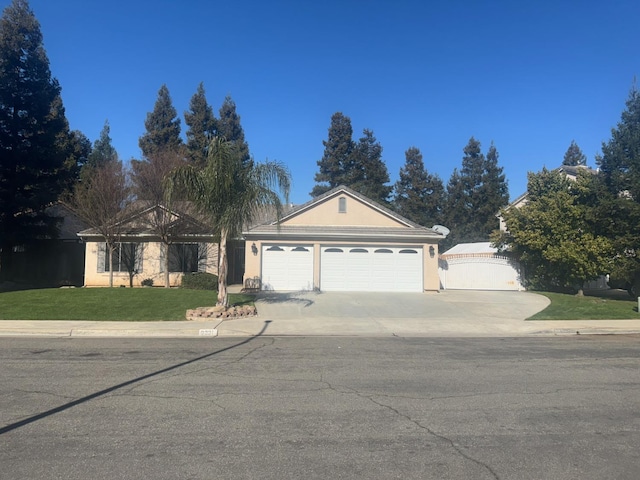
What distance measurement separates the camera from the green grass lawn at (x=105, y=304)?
15477 mm

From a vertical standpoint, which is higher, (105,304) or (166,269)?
(166,269)

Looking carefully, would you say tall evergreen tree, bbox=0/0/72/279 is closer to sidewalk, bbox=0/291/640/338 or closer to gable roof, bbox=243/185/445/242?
gable roof, bbox=243/185/445/242

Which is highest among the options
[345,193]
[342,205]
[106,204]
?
[345,193]

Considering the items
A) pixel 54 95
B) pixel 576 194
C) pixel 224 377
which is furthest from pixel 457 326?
pixel 54 95

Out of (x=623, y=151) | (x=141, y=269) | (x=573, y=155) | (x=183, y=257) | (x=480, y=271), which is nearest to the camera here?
(x=623, y=151)

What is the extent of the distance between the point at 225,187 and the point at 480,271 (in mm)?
17437

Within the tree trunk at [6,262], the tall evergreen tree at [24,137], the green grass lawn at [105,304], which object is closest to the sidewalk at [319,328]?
the green grass lawn at [105,304]

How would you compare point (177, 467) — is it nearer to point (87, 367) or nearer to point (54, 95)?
point (87, 367)

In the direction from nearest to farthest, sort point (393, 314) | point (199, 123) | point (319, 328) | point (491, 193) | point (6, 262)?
point (319, 328) → point (393, 314) → point (6, 262) → point (199, 123) → point (491, 193)

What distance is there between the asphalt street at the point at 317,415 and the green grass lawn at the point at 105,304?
5.57 meters

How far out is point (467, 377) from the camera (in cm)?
784

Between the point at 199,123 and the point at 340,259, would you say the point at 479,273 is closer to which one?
the point at 340,259

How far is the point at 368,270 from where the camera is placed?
24.1m

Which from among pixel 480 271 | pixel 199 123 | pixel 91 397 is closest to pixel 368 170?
pixel 199 123
